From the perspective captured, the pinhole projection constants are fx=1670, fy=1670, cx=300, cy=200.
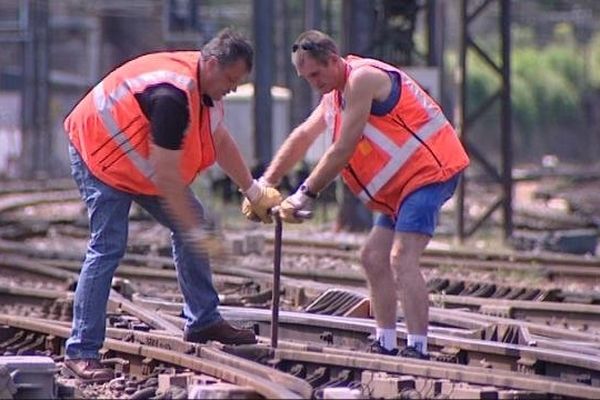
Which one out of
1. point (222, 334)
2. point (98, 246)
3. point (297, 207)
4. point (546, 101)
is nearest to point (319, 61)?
point (297, 207)

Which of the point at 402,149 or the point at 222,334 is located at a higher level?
the point at 402,149

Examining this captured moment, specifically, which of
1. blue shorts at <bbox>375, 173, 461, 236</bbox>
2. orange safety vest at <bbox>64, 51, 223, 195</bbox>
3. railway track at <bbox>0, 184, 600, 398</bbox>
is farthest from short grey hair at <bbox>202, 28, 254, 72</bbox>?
railway track at <bbox>0, 184, 600, 398</bbox>

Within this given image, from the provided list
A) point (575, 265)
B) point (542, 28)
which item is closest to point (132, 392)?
point (575, 265)

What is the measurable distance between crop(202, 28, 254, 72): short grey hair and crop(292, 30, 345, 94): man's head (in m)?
0.36

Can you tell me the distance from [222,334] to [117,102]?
139cm

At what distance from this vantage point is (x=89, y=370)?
27.0 ft

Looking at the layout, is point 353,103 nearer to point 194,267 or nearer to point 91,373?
point 194,267

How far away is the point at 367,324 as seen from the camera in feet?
30.9

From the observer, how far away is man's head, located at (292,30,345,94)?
27.1 feet

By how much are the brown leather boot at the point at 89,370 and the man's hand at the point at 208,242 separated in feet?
2.55

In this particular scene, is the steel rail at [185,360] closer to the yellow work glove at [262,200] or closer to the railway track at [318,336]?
the railway track at [318,336]

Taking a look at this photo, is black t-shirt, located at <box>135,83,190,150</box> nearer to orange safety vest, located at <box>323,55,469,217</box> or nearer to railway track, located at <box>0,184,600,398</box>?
orange safety vest, located at <box>323,55,469,217</box>

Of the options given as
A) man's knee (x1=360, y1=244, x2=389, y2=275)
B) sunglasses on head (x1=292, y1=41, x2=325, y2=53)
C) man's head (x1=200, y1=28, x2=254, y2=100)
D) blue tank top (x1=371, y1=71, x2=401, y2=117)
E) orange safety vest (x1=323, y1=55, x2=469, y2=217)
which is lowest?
man's knee (x1=360, y1=244, x2=389, y2=275)

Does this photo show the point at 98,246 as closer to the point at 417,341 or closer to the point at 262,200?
the point at 262,200
